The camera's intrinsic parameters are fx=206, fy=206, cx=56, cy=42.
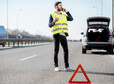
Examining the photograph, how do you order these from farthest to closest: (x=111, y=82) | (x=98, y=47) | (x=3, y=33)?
(x=3, y=33)
(x=98, y=47)
(x=111, y=82)

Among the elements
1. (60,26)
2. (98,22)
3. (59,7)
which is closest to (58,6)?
(59,7)

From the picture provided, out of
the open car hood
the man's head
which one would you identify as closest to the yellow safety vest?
the man's head

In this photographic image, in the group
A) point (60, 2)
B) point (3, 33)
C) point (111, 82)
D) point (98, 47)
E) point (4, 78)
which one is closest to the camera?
point (111, 82)

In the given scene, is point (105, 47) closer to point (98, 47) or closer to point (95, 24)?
point (98, 47)

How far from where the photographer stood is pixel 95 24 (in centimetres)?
1327

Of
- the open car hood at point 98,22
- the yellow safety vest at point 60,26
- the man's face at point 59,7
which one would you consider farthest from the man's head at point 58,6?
the open car hood at point 98,22

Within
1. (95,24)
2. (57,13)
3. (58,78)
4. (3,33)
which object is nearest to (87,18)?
(95,24)

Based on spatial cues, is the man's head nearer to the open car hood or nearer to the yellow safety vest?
the yellow safety vest

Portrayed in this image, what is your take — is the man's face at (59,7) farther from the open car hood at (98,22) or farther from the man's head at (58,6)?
the open car hood at (98,22)

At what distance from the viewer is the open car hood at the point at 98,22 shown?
516 inches

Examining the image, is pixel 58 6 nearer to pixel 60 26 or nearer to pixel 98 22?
pixel 60 26

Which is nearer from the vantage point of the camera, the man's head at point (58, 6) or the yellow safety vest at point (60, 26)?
the man's head at point (58, 6)

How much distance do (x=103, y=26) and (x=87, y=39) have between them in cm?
131

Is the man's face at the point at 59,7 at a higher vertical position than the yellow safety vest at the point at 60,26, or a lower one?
higher
